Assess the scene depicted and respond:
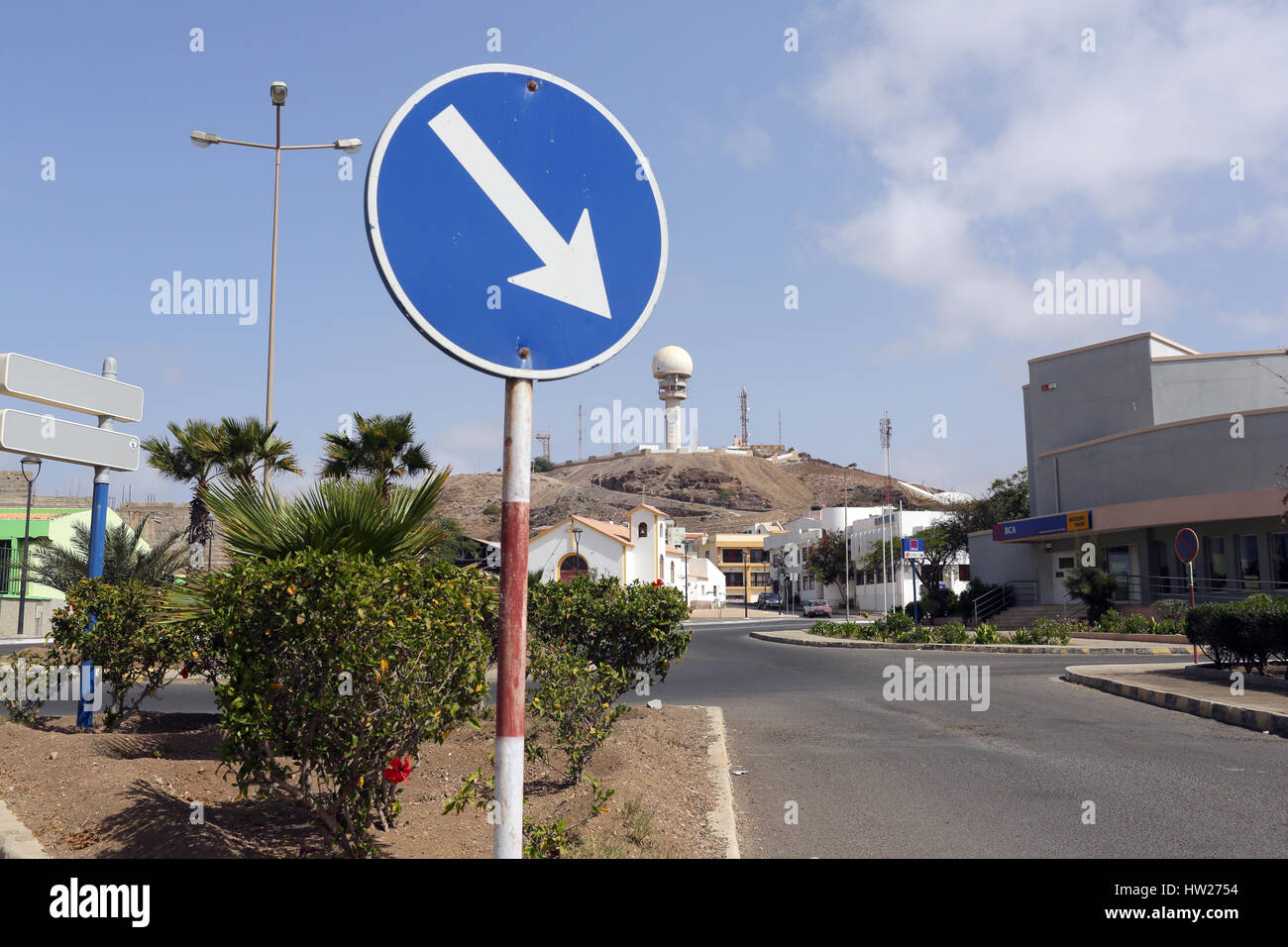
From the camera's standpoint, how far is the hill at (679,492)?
155750 millimetres

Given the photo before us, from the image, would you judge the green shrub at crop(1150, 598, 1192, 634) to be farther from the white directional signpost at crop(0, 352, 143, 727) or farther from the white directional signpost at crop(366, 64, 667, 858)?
the white directional signpost at crop(366, 64, 667, 858)

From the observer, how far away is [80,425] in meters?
8.11

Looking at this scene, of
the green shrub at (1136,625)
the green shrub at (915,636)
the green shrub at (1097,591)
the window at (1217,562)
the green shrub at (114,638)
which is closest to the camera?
→ the green shrub at (114,638)

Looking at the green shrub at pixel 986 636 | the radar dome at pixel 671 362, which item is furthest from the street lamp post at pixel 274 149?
the radar dome at pixel 671 362

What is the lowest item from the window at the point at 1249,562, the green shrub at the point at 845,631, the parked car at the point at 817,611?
the parked car at the point at 817,611

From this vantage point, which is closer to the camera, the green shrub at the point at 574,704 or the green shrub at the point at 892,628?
the green shrub at the point at 574,704

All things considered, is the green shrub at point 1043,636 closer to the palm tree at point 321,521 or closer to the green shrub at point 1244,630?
the green shrub at point 1244,630

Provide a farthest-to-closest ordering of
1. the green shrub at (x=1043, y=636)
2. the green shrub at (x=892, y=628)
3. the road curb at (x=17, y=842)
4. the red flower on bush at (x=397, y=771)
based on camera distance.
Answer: the green shrub at (x=892, y=628)
the green shrub at (x=1043, y=636)
the road curb at (x=17, y=842)
the red flower on bush at (x=397, y=771)

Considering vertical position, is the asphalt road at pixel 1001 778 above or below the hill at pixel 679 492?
below

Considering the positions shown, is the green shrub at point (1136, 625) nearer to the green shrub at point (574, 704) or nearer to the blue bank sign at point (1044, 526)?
the blue bank sign at point (1044, 526)

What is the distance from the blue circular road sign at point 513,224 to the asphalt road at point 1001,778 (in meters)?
4.14

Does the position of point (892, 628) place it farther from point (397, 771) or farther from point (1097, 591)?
point (397, 771)
